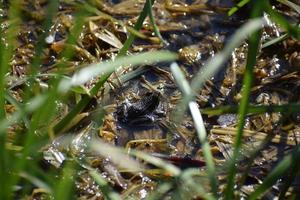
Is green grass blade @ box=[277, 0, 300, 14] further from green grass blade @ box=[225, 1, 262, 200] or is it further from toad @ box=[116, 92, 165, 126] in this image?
green grass blade @ box=[225, 1, 262, 200]

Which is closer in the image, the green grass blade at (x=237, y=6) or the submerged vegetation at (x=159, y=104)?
the submerged vegetation at (x=159, y=104)

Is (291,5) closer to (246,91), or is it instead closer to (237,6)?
(237,6)

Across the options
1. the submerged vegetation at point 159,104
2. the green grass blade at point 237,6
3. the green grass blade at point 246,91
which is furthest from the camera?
the green grass blade at point 237,6

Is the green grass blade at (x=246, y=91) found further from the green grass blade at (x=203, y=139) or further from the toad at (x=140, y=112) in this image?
the toad at (x=140, y=112)

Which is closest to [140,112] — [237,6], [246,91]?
[237,6]

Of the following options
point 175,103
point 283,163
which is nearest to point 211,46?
point 175,103

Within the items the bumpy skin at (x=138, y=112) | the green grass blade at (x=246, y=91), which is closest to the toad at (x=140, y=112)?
the bumpy skin at (x=138, y=112)

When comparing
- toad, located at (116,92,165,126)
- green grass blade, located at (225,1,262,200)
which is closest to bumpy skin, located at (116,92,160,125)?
toad, located at (116,92,165,126)

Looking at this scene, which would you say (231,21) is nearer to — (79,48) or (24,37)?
(79,48)
